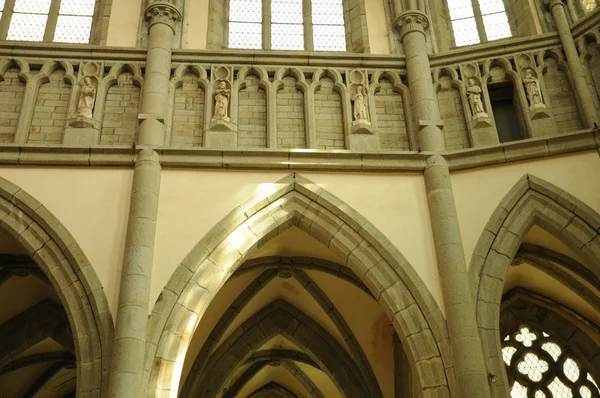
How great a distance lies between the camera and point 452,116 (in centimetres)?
1012

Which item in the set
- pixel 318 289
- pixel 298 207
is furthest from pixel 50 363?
pixel 298 207

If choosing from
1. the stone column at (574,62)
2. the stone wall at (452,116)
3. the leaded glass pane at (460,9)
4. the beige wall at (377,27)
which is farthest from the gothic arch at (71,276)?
the leaded glass pane at (460,9)

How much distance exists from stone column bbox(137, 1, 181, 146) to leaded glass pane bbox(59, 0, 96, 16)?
1.16 meters

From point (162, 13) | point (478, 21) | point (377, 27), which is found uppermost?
point (478, 21)

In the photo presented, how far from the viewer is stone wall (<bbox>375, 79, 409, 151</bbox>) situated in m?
9.96

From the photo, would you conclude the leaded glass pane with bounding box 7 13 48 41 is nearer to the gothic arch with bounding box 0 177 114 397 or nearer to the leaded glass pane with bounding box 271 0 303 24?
the gothic arch with bounding box 0 177 114 397

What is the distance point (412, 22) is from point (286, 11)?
199cm

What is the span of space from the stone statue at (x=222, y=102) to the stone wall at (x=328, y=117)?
1.15 meters

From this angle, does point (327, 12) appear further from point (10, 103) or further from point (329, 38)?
point (10, 103)

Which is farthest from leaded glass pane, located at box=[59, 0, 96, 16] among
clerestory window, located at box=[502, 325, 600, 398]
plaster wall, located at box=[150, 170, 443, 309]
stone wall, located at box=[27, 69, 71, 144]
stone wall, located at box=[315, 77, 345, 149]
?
clerestory window, located at box=[502, 325, 600, 398]

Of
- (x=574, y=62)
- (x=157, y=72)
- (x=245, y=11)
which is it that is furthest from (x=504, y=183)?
(x=245, y=11)

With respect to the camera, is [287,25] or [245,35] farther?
[287,25]

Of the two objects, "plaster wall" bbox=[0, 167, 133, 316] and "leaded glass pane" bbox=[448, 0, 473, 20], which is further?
"leaded glass pane" bbox=[448, 0, 473, 20]

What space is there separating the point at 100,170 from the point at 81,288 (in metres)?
1.53
